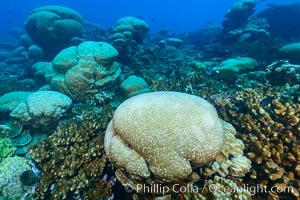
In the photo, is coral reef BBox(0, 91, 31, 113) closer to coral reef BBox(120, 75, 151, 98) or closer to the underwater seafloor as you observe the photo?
the underwater seafloor

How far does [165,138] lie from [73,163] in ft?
6.63

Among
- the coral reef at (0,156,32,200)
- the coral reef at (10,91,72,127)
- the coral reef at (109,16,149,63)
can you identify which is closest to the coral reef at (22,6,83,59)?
the coral reef at (109,16,149,63)

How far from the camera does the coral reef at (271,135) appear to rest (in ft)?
10.8

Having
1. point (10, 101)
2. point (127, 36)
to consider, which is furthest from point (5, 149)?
point (127, 36)

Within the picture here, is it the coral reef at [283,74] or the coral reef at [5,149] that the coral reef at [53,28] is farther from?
the coral reef at [283,74]

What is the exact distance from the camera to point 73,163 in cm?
417

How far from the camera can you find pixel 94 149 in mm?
4344

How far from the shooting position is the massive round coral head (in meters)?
3.25

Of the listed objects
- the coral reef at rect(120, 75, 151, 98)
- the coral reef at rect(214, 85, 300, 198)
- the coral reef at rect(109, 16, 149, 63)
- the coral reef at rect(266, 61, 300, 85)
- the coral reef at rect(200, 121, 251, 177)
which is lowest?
the coral reef at rect(120, 75, 151, 98)

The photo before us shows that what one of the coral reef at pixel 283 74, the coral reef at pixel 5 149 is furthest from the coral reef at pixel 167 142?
the coral reef at pixel 283 74

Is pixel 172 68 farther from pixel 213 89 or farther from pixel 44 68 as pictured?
pixel 44 68

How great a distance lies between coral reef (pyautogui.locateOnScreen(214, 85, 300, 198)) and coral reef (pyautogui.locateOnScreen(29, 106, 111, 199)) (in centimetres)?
265

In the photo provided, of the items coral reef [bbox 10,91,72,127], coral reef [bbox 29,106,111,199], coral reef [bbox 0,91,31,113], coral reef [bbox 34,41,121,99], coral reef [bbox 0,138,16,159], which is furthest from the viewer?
coral reef [bbox 34,41,121,99]

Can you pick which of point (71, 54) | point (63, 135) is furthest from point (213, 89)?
point (71, 54)
